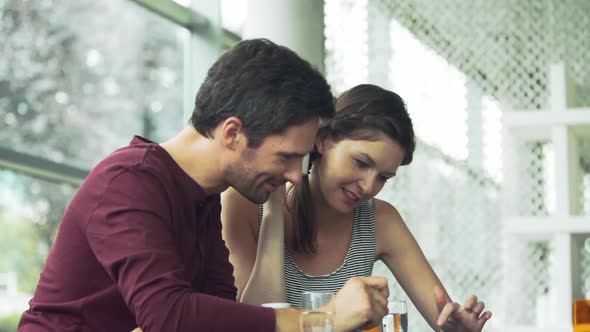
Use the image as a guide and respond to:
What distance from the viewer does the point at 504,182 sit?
373 centimetres

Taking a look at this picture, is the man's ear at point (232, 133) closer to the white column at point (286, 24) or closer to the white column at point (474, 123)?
the white column at point (286, 24)

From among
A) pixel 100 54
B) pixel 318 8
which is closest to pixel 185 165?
pixel 318 8

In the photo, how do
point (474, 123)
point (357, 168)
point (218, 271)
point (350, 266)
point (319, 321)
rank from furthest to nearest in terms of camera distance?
point (474, 123) → point (350, 266) → point (357, 168) → point (218, 271) → point (319, 321)

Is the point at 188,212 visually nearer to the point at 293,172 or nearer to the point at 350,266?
the point at 293,172

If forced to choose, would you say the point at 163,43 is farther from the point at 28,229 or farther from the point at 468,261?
the point at 468,261

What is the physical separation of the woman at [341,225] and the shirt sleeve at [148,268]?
0.70 meters

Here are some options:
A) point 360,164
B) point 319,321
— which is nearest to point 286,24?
point 360,164

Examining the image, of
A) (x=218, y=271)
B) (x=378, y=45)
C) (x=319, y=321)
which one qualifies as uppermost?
(x=378, y=45)

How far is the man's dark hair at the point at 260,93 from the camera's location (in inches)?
65.5

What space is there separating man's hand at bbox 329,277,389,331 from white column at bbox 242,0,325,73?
5.89 feet

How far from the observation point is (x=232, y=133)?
1.68 m

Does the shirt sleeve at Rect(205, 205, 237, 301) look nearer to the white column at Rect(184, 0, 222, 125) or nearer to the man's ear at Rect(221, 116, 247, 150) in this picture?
the man's ear at Rect(221, 116, 247, 150)

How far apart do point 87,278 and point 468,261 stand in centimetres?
255

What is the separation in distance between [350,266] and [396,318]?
2.11 feet
